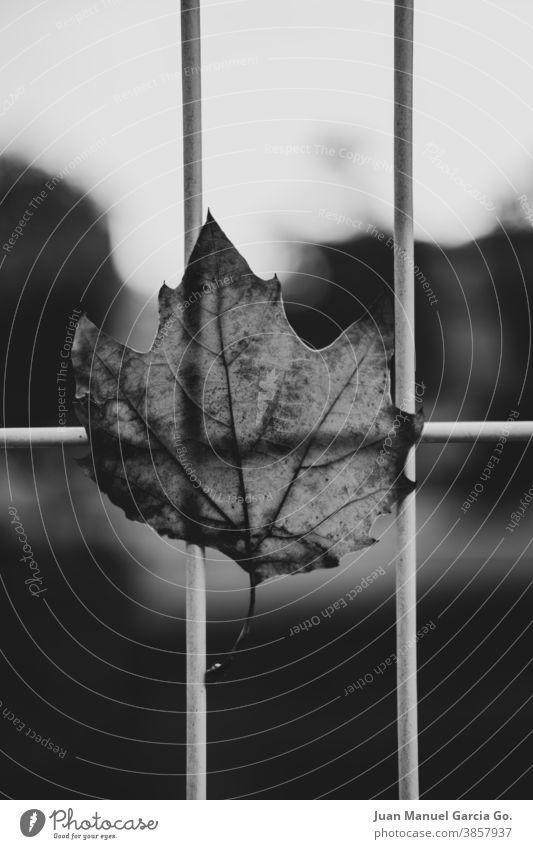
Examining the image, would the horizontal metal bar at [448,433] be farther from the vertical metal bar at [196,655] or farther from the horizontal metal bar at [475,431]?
the vertical metal bar at [196,655]

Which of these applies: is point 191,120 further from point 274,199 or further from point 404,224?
point 404,224

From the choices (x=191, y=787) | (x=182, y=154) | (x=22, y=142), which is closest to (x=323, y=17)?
(x=182, y=154)

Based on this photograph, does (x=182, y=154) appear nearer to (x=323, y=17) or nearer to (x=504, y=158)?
(x=323, y=17)

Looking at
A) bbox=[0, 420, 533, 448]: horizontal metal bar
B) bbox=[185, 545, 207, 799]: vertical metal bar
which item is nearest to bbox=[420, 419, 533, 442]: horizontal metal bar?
bbox=[0, 420, 533, 448]: horizontal metal bar

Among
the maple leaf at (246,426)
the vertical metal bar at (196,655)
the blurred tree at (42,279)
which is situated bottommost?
the vertical metal bar at (196,655)

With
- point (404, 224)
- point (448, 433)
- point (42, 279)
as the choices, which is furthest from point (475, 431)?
point (42, 279)

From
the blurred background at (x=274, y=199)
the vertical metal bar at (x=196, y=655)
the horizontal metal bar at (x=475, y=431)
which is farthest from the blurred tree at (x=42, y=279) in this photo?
the horizontal metal bar at (x=475, y=431)

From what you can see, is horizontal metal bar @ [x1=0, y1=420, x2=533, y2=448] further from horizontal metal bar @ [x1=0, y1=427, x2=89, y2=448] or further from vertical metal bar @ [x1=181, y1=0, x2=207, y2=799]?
vertical metal bar @ [x1=181, y1=0, x2=207, y2=799]

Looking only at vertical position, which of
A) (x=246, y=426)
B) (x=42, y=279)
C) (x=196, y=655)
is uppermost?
(x=42, y=279)
